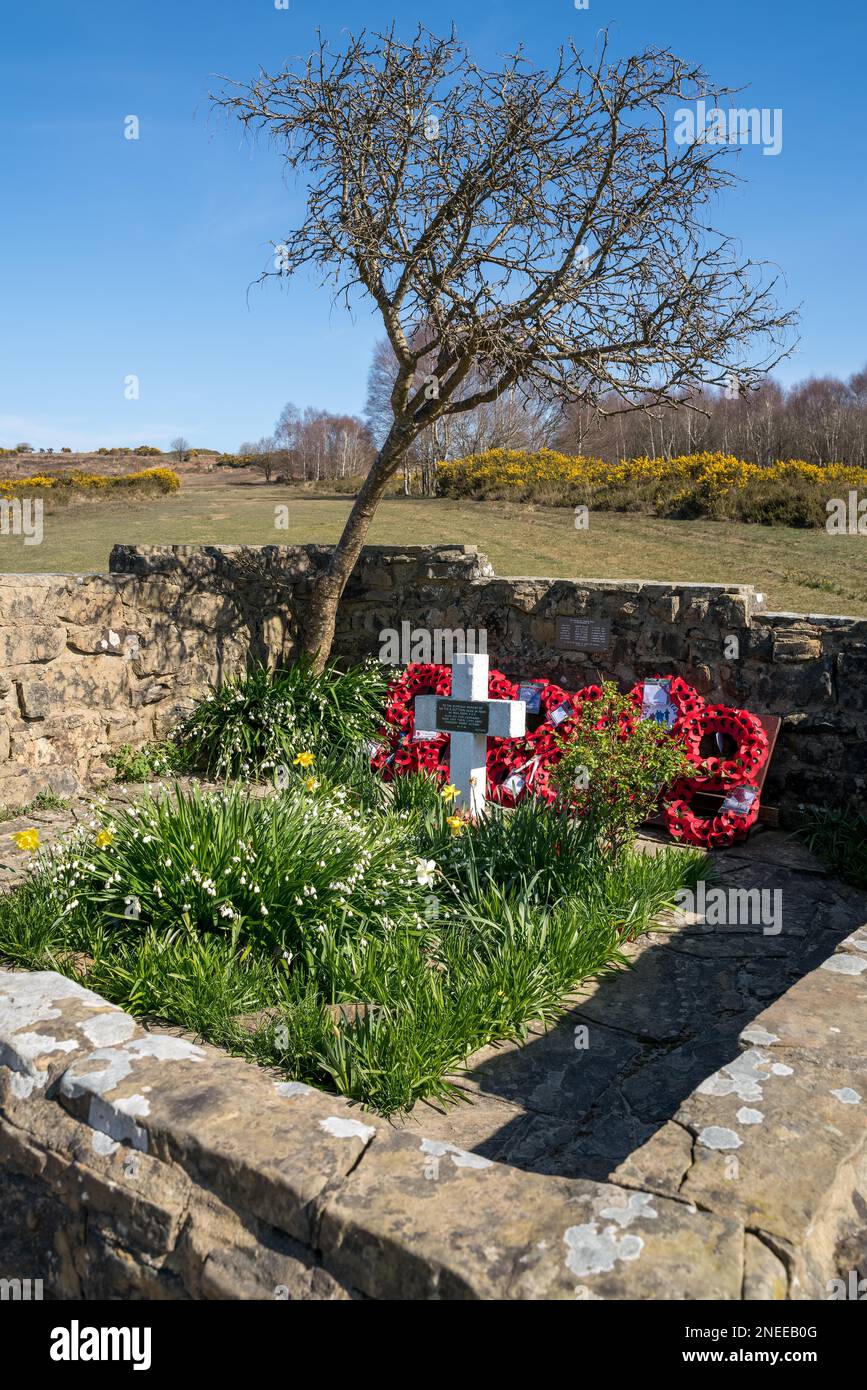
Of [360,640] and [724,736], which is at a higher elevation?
[360,640]

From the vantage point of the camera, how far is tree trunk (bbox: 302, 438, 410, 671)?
7.50 metres

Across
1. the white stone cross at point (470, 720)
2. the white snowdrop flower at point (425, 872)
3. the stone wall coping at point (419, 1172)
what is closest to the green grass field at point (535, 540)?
the white stone cross at point (470, 720)

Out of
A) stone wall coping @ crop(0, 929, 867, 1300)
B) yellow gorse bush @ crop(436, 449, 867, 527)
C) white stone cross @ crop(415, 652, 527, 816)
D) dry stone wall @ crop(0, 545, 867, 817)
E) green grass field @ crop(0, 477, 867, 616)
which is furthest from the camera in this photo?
yellow gorse bush @ crop(436, 449, 867, 527)

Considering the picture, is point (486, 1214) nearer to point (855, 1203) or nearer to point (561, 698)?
point (855, 1203)

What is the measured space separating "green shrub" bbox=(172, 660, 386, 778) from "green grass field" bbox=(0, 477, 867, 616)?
3.46 m

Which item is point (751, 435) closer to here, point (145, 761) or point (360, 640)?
point (360, 640)

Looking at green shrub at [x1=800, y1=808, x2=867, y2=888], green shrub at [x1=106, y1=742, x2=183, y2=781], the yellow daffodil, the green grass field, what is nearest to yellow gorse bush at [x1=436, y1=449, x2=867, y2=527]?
the green grass field

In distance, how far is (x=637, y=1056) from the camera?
3.63 m

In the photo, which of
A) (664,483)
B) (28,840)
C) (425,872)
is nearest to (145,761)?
(28,840)

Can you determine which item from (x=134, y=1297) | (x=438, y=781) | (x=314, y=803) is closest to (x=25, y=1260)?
(x=134, y=1297)

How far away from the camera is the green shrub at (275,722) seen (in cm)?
708

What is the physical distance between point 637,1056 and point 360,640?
208 inches

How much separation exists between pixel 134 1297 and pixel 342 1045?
102 cm

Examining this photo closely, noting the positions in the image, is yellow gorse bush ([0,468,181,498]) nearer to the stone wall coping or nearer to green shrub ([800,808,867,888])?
green shrub ([800,808,867,888])
